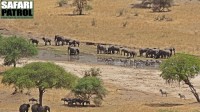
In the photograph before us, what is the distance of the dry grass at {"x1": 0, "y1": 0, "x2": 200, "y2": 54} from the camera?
249 feet

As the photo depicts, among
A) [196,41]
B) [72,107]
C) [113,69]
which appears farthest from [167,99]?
[196,41]

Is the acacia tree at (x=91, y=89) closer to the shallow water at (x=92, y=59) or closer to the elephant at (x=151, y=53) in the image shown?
the shallow water at (x=92, y=59)

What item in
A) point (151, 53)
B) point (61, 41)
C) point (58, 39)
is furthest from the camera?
point (61, 41)

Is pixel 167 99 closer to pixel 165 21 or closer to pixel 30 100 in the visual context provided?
pixel 30 100

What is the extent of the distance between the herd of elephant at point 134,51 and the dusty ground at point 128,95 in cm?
739

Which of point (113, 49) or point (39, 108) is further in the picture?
point (113, 49)

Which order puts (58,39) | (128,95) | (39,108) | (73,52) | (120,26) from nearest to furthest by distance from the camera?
(39,108), (128,95), (73,52), (58,39), (120,26)

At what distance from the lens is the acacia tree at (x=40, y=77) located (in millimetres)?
40094

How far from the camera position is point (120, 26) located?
3258 inches

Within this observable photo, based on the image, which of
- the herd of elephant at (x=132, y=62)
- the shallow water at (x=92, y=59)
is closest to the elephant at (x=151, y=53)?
the herd of elephant at (x=132, y=62)

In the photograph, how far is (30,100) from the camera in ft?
139

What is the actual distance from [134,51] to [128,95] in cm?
2078

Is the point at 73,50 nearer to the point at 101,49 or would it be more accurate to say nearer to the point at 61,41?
the point at 101,49

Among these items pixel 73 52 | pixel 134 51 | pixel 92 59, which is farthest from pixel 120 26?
pixel 92 59
